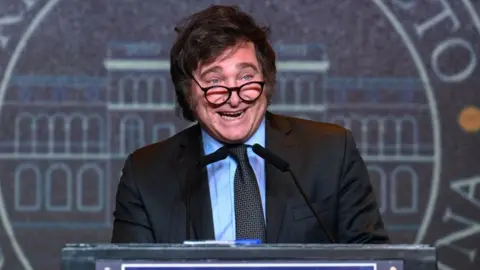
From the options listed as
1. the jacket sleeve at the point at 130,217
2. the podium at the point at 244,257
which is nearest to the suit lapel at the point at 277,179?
the jacket sleeve at the point at 130,217

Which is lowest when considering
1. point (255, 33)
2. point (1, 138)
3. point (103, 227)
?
point (103, 227)

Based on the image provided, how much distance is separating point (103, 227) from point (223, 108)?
1.20 meters

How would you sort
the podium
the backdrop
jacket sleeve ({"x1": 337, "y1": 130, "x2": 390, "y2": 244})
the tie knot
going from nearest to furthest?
the podium < jacket sleeve ({"x1": 337, "y1": 130, "x2": 390, "y2": 244}) < the tie knot < the backdrop

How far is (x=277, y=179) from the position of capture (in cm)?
196

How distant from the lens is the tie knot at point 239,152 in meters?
1.98

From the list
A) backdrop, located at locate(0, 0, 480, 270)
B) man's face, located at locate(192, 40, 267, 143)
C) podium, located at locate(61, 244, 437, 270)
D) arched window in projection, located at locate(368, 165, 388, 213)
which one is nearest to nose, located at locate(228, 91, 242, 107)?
man's face, located at locate(192, 40, 267, 143)

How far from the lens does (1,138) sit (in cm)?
298

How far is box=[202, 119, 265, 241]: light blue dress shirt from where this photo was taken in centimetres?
192

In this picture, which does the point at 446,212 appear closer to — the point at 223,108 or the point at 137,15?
Result: the point at 137,15

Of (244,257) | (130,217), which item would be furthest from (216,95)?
Answer: (244,257)

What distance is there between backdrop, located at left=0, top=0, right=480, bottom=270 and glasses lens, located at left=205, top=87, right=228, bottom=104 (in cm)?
108

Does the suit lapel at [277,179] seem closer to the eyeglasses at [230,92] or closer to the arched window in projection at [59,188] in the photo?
the eyeglasses at [230,92]

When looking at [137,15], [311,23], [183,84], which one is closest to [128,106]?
[137,15]

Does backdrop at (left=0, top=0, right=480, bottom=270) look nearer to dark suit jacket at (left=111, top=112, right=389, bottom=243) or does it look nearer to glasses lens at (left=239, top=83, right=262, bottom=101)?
dark suit jacket at (left=111, top=112, right=389, bottom=243)
